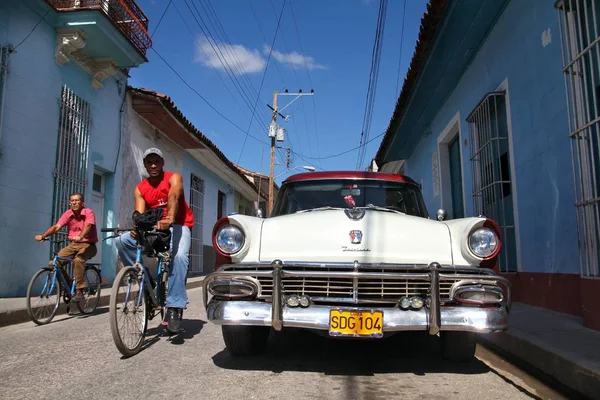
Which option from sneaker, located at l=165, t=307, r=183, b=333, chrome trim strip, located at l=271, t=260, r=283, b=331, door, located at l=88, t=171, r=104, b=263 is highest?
door, located at l=88, t=171, r=104, b=263

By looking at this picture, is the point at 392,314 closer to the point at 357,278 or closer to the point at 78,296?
the point at 357,278

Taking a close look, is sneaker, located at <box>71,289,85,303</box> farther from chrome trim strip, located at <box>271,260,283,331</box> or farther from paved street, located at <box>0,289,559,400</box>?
chrome trim strip, located at <box>271,260,283,331</box>

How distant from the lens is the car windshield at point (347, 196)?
407cm

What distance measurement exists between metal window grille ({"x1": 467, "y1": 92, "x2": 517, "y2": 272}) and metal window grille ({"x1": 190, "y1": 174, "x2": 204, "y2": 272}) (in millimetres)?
10390

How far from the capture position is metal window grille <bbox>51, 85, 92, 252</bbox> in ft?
26.2

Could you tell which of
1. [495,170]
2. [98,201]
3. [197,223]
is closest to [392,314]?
[495,170]

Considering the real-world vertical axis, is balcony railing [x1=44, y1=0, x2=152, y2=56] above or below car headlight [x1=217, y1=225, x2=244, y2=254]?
above

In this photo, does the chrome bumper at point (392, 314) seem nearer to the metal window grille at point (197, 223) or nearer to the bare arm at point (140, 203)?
the bare arm at point (140, 203)

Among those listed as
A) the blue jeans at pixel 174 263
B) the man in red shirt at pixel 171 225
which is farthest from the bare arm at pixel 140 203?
the blue jeans at pixel 174 263

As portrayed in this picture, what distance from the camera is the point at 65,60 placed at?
→ 8.19 metres

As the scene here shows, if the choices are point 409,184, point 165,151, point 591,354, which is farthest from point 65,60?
point 591,354

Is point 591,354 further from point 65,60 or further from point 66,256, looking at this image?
point 65,60

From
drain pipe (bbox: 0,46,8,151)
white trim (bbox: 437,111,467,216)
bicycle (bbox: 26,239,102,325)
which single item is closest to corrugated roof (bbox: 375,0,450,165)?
white trim (bbox: 437,111,467,216)

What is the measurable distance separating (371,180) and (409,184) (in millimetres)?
389
